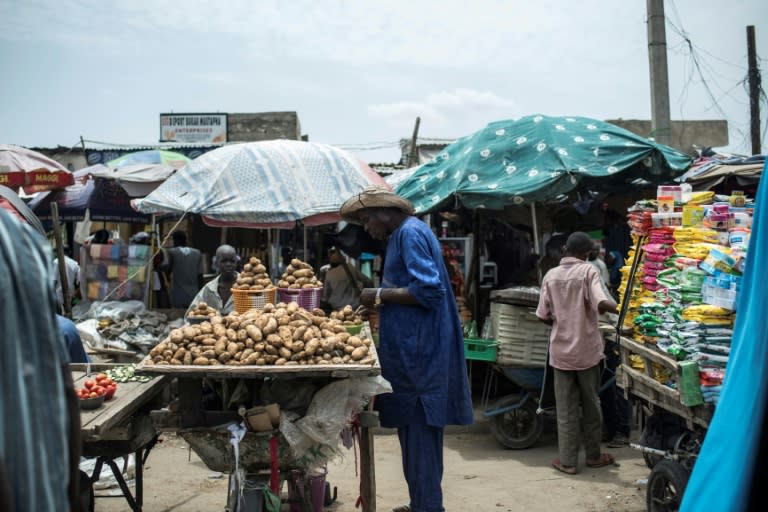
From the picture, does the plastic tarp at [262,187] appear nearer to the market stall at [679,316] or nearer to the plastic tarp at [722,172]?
the market stall at [679,316]

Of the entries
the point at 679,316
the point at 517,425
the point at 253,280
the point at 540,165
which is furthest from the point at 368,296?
the point at 540,165

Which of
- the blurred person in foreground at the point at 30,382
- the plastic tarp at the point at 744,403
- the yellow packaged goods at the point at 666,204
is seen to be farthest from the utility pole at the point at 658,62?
the blurred person in foreground at the point at 30,382

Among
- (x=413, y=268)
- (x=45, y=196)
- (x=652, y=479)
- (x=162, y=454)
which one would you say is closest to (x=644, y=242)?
(x=652, y=479)

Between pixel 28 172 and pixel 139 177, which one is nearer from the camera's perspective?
pixel 28 172

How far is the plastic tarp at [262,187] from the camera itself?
322 inches

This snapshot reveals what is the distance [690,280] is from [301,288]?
9.21 feet

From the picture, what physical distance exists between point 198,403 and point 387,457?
3420mm

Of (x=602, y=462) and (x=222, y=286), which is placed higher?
(x=222, y=286)

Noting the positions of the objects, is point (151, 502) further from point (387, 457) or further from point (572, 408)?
point (572, 408)

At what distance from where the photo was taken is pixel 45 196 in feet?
39.5

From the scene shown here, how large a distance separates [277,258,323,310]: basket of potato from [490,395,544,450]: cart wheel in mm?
2748

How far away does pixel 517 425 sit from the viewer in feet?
23.4

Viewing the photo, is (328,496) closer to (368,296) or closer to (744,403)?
(368,296)

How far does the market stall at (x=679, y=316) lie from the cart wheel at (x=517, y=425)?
1739 mm
